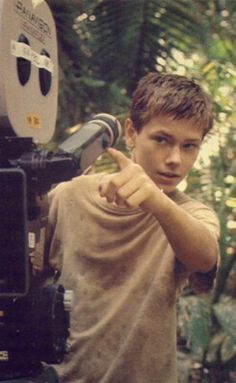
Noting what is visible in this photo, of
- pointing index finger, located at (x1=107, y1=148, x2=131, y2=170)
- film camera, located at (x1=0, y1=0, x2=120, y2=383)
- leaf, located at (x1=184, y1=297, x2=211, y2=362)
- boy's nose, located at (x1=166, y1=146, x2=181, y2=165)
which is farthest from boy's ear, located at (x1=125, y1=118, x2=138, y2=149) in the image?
leaf, located at (x1=184, y1=297, x2=211, y2=362)

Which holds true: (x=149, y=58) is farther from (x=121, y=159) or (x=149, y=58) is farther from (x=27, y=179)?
(x=27, y=179)

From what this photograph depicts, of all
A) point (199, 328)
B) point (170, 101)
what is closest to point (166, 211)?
point (170, 101)

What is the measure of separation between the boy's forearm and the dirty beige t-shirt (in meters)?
0.06

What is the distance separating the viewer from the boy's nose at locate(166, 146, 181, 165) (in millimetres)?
1562

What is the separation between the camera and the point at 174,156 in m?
1.57

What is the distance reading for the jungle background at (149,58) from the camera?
9.95 ft

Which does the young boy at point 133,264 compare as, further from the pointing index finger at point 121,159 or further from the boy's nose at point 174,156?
the pointing index finger at point 121,159

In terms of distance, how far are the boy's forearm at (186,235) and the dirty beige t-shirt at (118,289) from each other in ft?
0.20

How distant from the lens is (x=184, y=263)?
145cm

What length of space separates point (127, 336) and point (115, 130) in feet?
1.34

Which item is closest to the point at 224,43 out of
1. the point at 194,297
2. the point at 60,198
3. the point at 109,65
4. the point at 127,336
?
the point at 109,65

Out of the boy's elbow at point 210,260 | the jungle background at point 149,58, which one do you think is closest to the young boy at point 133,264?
the boy's elbow at point 210,260

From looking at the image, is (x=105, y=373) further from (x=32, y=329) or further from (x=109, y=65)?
(x=109, y=65)

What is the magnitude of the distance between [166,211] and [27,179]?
258 mm
